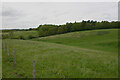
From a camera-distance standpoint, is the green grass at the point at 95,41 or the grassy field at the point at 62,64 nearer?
the grassy field at the point at 62,64

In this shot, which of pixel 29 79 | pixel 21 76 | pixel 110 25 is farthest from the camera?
pixel 110 25

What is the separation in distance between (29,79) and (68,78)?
129 inches

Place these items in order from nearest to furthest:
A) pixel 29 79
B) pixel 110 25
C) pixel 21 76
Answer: pixel 29 79 < pixel 21 76 < pixel 110 25

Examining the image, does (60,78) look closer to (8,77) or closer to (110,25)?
(8,77)

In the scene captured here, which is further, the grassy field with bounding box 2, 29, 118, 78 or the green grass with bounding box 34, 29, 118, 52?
the green grass with bounding box 34, 29, 118, 52

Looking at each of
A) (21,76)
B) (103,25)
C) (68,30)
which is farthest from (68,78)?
(103,25)

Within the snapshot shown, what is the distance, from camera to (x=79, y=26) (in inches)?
3844

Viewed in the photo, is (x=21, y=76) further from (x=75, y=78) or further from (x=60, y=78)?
(x=75, y=78)

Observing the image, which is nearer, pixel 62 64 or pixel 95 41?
pixel 62 64

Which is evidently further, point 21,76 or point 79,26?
point 79,26

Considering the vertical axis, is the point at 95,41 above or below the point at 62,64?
above

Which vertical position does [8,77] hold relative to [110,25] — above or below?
below

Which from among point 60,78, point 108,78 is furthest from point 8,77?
point 108,78

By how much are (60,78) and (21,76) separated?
3392mm
